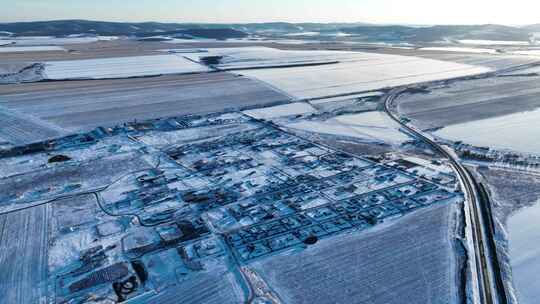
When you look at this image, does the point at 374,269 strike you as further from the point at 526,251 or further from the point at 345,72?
the point at 345,72

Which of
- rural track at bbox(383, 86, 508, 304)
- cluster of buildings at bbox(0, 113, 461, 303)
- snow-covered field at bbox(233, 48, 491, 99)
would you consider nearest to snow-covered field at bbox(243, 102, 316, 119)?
snow-covered field at bbox(233, 48, 491, 99)

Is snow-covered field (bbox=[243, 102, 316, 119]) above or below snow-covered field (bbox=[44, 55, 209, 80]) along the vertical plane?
below

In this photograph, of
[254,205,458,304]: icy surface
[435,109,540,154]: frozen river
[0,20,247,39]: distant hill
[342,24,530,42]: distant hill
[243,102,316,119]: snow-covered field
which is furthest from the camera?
[0,20,247,39]: distant hill

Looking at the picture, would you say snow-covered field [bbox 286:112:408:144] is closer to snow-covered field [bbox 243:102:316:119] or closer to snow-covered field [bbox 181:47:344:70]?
snow-covered field [bbox 243:102:316:119]

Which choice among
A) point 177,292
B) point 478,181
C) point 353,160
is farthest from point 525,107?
point 177,292

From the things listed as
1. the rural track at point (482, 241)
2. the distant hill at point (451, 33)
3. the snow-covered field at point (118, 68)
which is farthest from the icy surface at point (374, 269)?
the distant hill at point (451, 33)

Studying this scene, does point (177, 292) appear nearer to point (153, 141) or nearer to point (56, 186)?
point (56, 186)
